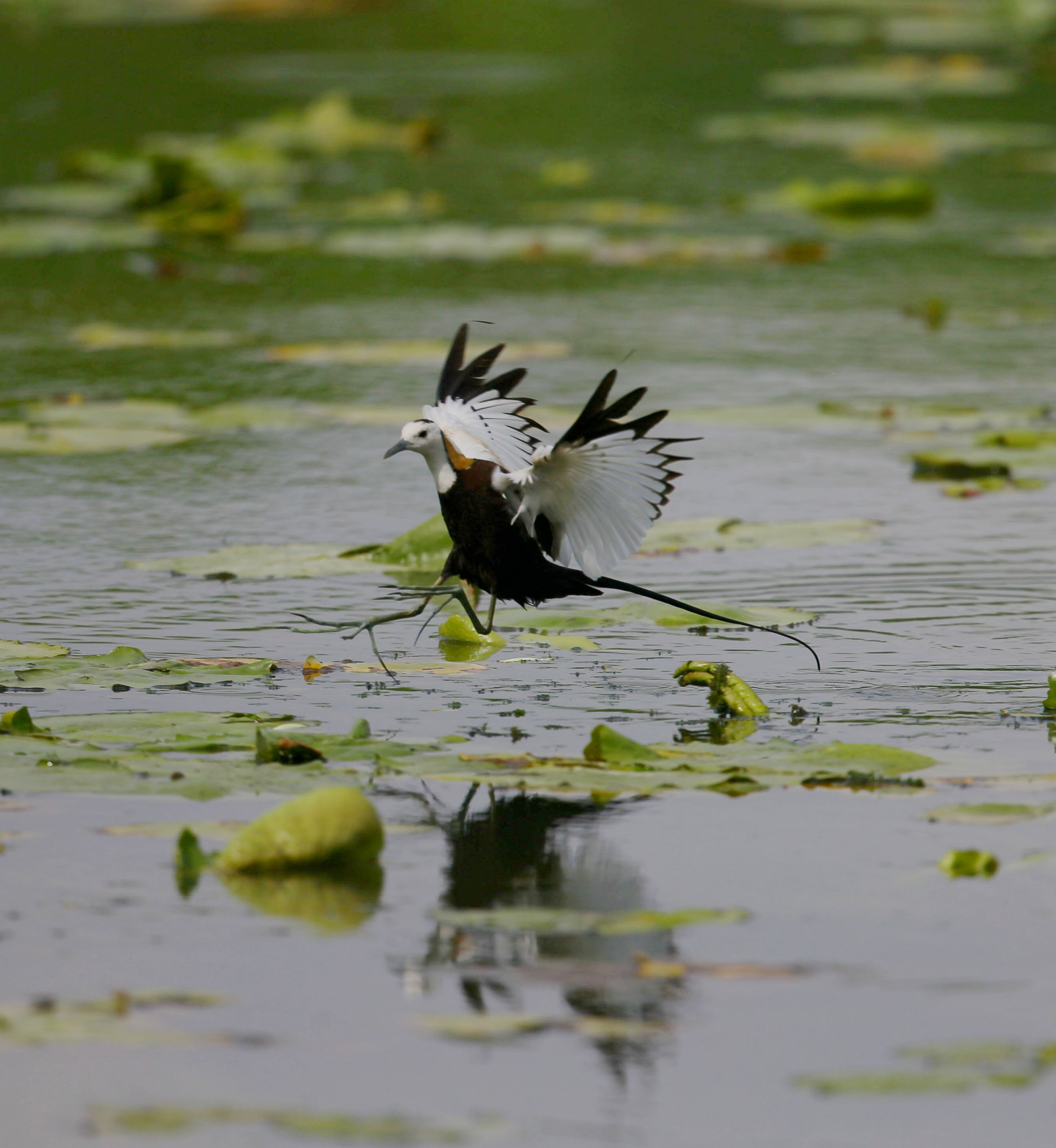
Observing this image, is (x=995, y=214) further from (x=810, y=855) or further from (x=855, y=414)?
(x=810, y=855)

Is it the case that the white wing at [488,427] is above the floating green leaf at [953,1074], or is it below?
above

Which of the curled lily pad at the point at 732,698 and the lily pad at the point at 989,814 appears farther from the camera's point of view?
the curled lily pad at the point at 732,698

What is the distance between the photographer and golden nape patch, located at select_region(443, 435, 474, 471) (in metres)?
3.95

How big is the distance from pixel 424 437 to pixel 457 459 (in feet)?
0.41

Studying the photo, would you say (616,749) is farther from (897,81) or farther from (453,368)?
A: (897,81)

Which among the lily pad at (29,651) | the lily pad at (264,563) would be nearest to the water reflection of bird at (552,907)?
the lily pad at (29,651)

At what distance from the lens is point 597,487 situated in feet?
12.2

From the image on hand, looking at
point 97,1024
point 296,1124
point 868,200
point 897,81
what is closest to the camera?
point 296,1124

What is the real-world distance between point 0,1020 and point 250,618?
81.9 inches

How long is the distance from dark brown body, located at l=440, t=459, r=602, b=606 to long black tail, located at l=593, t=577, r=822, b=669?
7cm

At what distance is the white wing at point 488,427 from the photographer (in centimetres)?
409

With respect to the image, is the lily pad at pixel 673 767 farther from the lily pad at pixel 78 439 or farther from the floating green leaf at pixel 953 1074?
the lily pad at pixel 78 439

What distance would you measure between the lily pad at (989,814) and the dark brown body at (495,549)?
101cm

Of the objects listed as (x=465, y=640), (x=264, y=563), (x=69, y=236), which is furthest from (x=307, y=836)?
(x=69, y=236)
